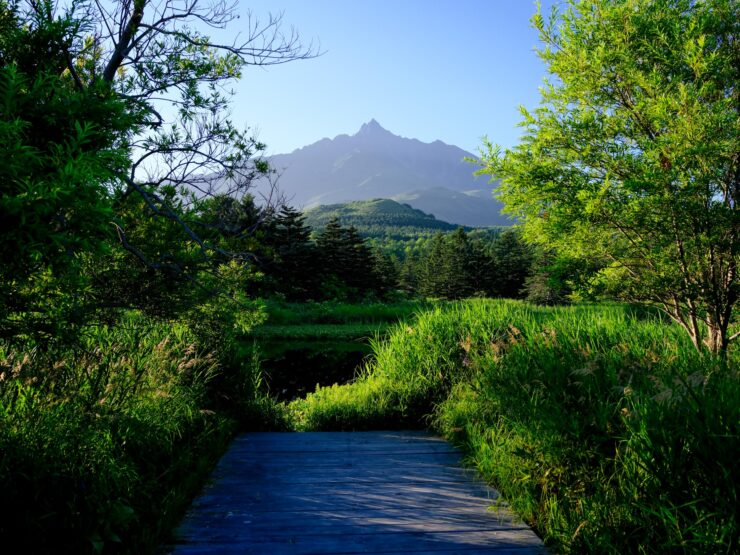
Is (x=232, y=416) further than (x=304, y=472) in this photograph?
Yes

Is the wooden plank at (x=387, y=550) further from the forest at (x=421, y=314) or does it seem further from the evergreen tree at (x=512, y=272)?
the evergreen tree at (x=512, y=272)

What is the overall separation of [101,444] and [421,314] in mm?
4666

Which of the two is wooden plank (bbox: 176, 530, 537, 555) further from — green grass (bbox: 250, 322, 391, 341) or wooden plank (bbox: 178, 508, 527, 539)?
green grass (bbox: 250, 322, 391, 341)

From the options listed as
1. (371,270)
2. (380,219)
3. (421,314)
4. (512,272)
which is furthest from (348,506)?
(380,219)

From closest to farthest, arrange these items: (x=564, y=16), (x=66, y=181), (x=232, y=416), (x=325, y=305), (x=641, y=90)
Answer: (x=66, y=181) → (x=232, y=416) → (x=641, y=90) → (x=564, y=16) → (x=325, y=305)

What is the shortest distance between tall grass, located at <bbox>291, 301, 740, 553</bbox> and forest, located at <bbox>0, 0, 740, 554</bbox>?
0.02m

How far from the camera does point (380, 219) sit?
90.4 metres

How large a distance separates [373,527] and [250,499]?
2.72 feet

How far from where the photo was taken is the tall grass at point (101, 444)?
2.36m

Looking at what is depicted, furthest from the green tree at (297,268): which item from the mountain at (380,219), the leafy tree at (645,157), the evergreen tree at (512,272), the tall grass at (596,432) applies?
the mountain at (380,219)

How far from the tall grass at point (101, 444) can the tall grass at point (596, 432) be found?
1.84 meters

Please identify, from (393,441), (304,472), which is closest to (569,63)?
(393,441)

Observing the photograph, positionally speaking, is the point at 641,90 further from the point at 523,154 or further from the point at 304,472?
the point at 304,472

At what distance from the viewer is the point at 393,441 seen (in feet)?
14.7
